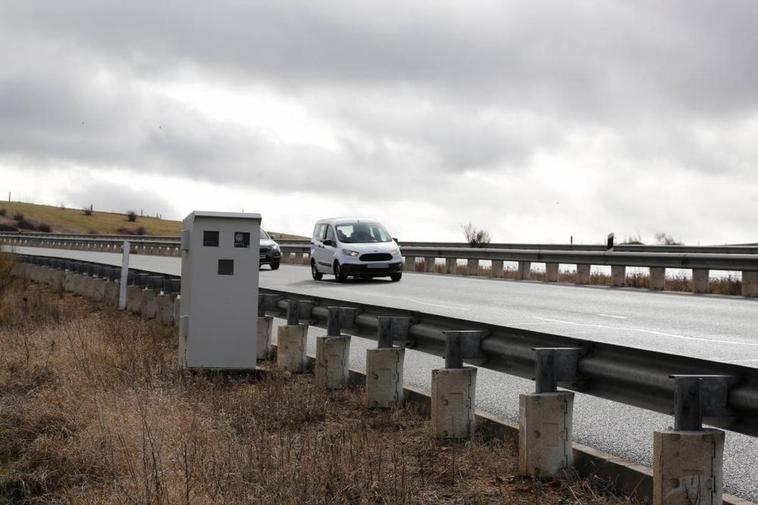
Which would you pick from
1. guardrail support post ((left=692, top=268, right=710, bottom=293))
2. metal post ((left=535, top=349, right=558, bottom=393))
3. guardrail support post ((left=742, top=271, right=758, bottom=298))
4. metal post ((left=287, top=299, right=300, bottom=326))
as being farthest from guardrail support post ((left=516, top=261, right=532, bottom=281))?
metal post ((left=535, top=349, right=558, bottom=393))

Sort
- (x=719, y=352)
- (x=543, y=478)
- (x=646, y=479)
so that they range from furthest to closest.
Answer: (x=719, y=352)
(x=543, y=478)
(x=646, y=479)

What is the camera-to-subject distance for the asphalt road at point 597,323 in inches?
304

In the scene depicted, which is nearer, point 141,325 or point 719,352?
point 719,352

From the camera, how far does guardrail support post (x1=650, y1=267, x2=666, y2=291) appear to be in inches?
991

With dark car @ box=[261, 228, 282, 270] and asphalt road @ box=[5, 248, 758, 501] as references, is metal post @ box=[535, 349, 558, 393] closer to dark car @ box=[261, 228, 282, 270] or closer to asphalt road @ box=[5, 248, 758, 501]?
asphalt road @ box=[5, 248, 758, 501]

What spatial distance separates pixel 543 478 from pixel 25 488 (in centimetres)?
300

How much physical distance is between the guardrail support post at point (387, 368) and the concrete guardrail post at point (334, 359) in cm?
101

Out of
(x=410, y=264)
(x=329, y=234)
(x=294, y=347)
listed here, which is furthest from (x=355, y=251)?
(x=294, y=347)

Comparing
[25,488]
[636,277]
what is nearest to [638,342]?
[25,488]

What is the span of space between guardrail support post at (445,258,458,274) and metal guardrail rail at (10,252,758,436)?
25728mm

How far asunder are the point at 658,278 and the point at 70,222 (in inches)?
4072

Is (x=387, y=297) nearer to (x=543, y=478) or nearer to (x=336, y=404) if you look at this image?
(x=336, y=404)

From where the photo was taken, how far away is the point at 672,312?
60.3 feet

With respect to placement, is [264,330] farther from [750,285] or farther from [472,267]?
[472,267]
